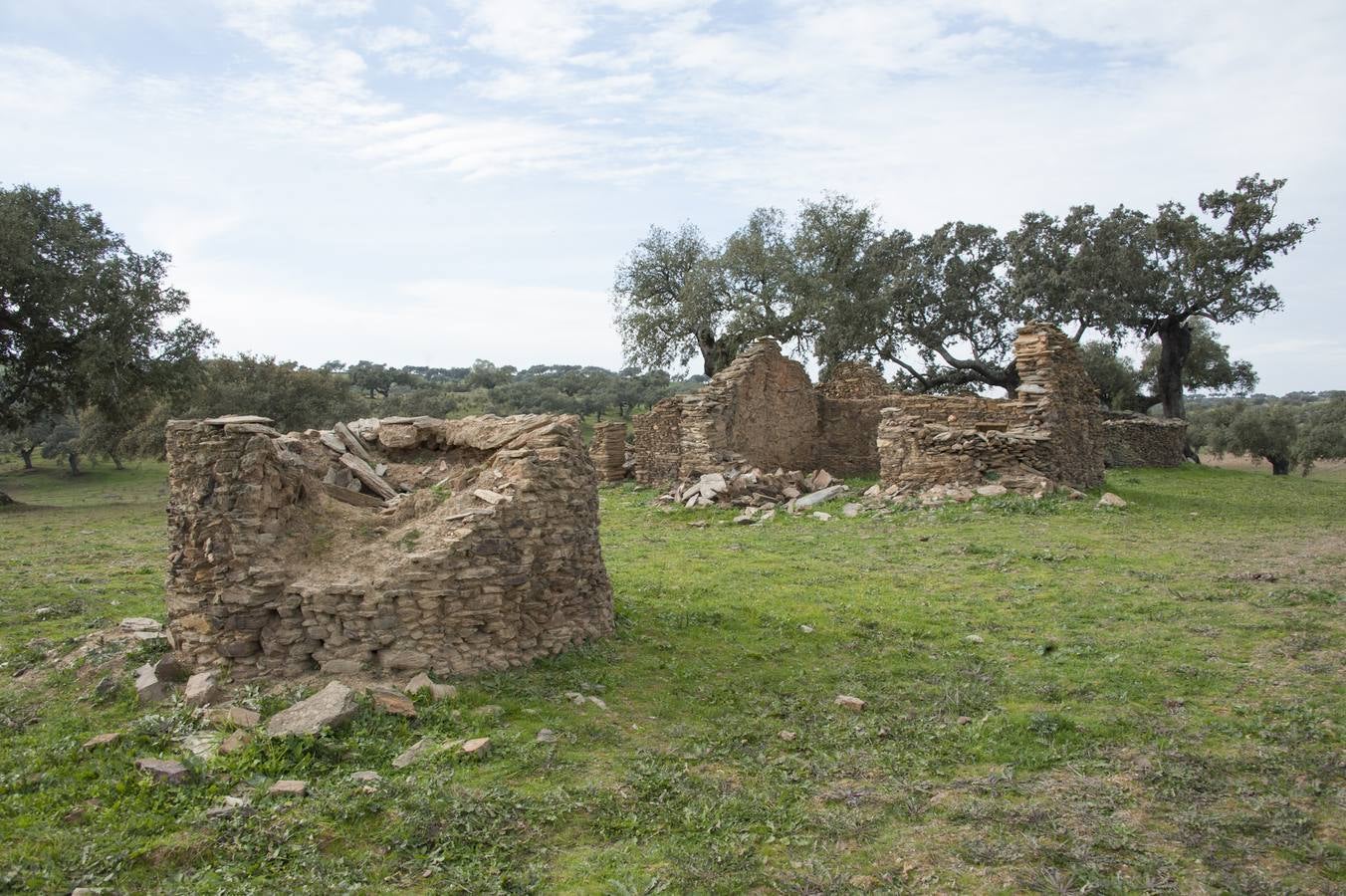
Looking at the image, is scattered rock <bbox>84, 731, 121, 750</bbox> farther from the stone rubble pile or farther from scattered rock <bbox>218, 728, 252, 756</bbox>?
the stone rubble pile

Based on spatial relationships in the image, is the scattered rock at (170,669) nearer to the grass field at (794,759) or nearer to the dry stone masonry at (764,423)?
the grass field at (794,759)

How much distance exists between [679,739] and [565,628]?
1.80m

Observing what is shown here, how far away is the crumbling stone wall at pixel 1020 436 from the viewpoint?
15.9 metres

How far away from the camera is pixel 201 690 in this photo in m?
5.81

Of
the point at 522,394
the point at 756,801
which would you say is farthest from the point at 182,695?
the point at 522,394

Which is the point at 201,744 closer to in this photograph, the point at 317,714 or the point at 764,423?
the point at 317,714

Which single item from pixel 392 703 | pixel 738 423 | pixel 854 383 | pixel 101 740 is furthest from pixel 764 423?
pixel 101 740

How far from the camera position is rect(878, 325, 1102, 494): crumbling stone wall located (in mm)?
15883

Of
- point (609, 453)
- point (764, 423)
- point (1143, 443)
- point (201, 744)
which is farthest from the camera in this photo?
point (1143, 443)

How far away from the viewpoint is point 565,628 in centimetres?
713

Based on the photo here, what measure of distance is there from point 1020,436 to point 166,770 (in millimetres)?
14730

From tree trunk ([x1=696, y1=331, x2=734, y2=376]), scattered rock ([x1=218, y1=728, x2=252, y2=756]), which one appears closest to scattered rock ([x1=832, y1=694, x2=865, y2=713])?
scattered rock ([x1=218, y1=728, x2=252, y2=756])

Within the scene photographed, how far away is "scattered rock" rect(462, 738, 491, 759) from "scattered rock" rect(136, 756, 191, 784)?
4.97 ft

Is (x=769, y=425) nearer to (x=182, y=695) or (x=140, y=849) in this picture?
(x=182, y=695)
